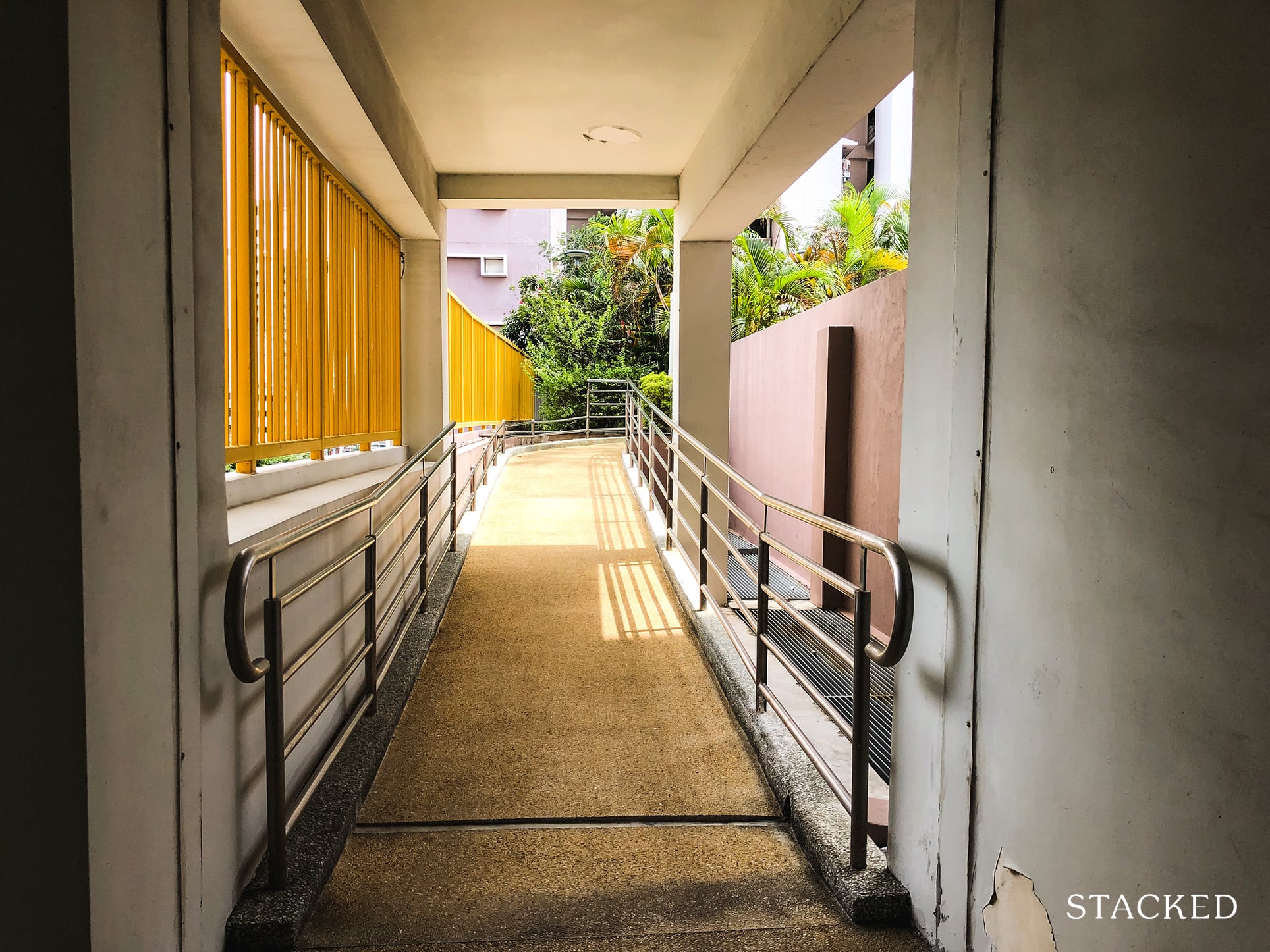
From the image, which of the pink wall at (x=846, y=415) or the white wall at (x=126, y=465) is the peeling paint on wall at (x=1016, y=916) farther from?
the pink wall at (x=846, y=415)

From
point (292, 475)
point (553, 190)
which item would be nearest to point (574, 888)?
point (292, 475)

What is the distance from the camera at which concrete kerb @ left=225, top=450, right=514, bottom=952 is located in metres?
1.97

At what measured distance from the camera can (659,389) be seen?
11820 millimetres

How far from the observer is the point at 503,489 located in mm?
8828

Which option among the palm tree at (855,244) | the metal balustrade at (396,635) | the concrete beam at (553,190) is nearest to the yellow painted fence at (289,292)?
the metal balustrade at (396,635)

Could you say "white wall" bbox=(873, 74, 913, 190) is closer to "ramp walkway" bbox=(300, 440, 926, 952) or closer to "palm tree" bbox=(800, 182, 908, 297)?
"palm tree" bbox=(800, 182, 908, 297)

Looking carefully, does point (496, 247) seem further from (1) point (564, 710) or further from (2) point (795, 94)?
(1) point (564, 710)

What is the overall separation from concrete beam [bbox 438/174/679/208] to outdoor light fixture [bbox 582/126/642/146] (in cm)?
81

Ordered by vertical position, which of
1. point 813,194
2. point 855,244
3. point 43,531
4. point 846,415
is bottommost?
point 43,531

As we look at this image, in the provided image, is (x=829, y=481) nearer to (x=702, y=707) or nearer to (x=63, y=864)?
(x=702, y=707)

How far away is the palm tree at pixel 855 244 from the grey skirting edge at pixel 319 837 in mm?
11864

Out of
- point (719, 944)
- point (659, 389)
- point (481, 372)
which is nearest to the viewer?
point (719, 944)

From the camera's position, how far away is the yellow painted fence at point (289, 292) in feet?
9.89

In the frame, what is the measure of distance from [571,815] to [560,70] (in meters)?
3.74
